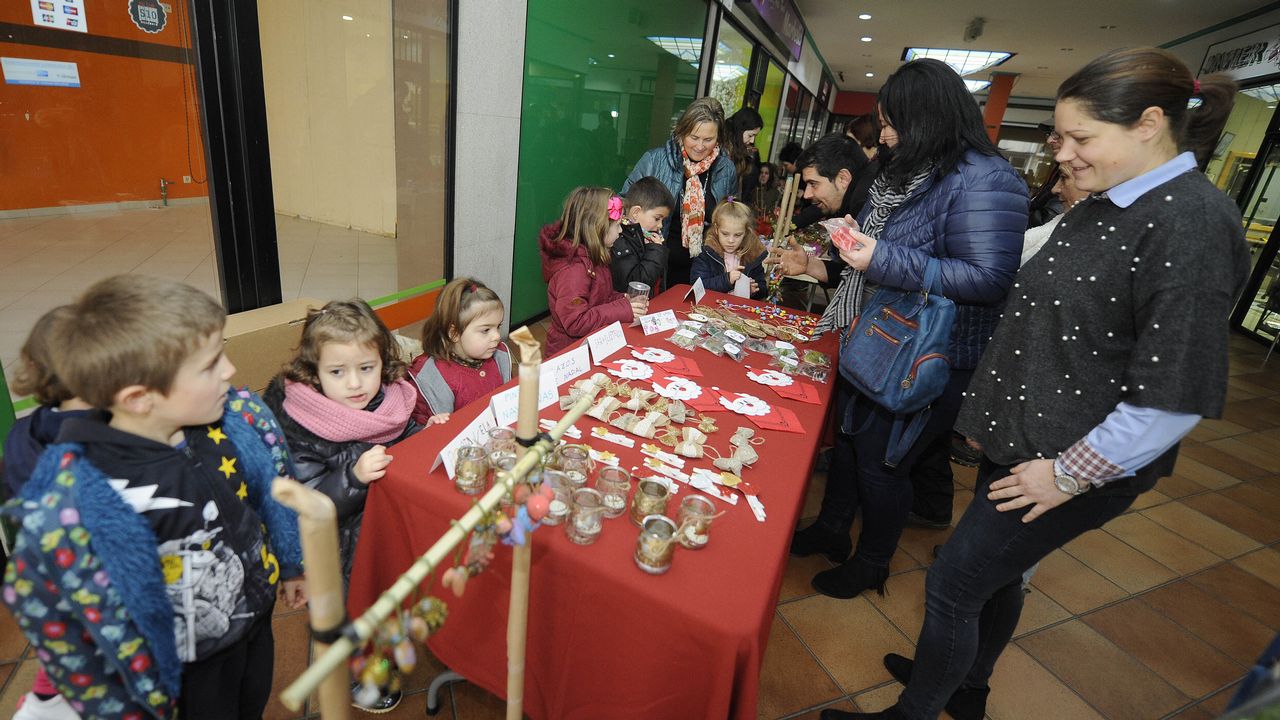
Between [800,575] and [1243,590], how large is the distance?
2144 millimetres

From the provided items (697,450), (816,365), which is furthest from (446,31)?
(697,450)

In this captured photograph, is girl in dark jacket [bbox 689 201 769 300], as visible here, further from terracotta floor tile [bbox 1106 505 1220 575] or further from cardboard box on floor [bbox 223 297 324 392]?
terracotta floor tile [bbox 1106 505 1220 575]

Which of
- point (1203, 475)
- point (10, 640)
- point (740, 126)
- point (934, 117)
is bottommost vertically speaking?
point (10, 640)

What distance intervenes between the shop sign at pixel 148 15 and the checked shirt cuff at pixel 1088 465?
3.21 m

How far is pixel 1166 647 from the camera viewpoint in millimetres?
2207

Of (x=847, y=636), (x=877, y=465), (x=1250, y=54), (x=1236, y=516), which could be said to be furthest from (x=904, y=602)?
(x=1250, y=54)

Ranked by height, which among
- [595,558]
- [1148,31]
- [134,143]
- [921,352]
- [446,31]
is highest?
[1148,31]

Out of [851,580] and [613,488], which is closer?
[613,488]

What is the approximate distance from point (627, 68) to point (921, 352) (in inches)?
167

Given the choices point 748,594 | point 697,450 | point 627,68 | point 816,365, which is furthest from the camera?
point 627,68

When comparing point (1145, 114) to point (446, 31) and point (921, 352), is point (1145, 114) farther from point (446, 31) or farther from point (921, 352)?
point (446, 31)

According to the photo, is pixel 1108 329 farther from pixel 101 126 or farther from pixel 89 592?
pixel 101 126

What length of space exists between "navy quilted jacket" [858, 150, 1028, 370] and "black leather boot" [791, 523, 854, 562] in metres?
1.12

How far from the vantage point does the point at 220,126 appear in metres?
2.36
